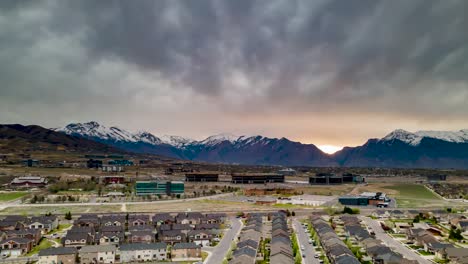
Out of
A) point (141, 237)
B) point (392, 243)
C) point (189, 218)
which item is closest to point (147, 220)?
point (189, 218)

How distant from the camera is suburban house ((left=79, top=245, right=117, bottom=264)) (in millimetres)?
45719

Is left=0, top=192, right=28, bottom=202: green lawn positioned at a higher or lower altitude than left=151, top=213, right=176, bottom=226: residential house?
higher

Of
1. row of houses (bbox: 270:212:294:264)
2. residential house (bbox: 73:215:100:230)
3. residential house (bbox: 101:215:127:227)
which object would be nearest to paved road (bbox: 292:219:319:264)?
row of houses (bbox: 270:212:294:264)

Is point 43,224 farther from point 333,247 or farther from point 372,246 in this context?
point 372,246

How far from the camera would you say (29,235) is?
5244 centimetres

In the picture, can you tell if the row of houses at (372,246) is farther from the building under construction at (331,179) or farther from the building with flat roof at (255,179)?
the building under construction at (331,179)

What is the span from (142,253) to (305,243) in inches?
806

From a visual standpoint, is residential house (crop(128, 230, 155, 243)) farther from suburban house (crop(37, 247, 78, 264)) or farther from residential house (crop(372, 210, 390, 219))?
residential house (crop(372, 210, 390, 219))

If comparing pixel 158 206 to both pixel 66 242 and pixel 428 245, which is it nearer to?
pixel 66 242

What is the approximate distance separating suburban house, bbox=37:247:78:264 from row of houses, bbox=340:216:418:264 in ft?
109

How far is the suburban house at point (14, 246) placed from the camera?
4812 centimetres

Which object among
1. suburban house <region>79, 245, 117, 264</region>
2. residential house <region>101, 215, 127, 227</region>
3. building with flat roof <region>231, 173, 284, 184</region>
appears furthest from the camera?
building with flat roof <region>231, 173, 284, 184</region>

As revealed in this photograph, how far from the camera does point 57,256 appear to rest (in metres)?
44.3

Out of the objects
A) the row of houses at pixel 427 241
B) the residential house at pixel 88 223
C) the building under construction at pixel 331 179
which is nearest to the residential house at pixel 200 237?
the residential house at pixel 88 223
